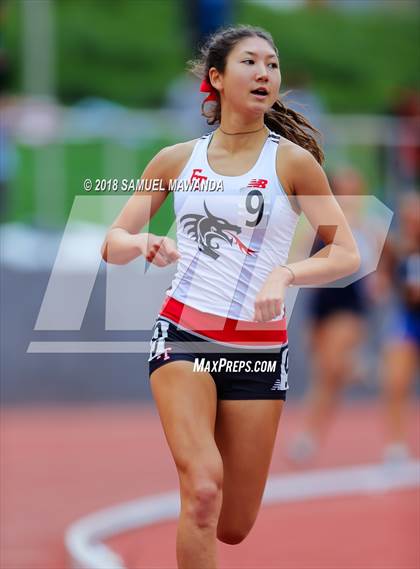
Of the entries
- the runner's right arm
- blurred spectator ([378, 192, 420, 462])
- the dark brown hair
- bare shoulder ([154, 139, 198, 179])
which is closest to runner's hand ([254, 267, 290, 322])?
the runner's right arm

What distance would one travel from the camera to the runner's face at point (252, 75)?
4.93 metres

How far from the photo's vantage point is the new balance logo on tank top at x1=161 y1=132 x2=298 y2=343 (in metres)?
4.95

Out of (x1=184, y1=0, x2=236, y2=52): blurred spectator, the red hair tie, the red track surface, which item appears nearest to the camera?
the red hair tie

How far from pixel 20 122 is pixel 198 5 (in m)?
2.13

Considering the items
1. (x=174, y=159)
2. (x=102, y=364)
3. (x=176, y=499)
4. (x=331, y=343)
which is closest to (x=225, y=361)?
(x=174, y=159)

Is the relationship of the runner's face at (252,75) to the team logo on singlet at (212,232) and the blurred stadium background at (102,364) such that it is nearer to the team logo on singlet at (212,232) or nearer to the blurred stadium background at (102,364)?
the team logo on singlet at (212,232)

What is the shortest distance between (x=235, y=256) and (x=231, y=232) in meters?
0.10

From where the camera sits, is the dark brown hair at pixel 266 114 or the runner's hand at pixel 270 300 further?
the dark brown hair at pixel 266 114

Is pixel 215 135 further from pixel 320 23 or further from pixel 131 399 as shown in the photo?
pixel 320 23

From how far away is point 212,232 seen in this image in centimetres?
500

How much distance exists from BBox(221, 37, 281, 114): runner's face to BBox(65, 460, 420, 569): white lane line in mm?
2461

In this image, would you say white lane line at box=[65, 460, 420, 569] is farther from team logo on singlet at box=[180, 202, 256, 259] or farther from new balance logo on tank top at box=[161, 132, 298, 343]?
team logo on singlet at box=[180, 202, 256, 259]

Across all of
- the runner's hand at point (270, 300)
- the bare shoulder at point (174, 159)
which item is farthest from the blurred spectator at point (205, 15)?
the runner's hand at point (270, 300)

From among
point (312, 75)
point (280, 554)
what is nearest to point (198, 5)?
point (280, 554)
